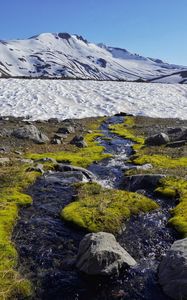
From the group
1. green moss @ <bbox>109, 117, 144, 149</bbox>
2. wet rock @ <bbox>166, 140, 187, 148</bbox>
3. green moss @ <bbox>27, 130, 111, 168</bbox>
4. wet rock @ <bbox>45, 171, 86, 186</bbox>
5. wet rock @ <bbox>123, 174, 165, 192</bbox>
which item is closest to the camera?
wet rock @ <bbox>123, 174, 165, 192</bbox>

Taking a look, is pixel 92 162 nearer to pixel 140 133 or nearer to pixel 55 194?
pixel 55 194

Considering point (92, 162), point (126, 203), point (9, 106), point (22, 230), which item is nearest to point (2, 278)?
point (22, 230)

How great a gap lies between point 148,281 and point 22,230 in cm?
577

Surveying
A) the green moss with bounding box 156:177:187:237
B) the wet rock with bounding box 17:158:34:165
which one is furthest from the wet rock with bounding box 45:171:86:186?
the green moss with bounding box 156:177:187:237

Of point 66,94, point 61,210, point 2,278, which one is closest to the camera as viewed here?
point 2,278

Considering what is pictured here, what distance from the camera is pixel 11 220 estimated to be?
16.3 metres

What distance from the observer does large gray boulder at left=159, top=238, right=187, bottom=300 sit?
11.2m

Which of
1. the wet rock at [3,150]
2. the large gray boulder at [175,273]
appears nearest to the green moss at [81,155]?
the wet rock at [3,150]

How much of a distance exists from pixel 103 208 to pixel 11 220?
13.3 feet

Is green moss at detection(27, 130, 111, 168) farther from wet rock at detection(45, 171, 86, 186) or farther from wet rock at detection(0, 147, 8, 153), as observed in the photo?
wet rock at detection(45, 171, 86, 186)

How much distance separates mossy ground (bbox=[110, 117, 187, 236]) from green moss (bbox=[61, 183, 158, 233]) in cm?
172

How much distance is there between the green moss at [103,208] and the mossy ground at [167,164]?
5.63 feet

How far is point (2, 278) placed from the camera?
38.9 feet

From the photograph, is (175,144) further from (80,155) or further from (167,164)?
(80,155)
